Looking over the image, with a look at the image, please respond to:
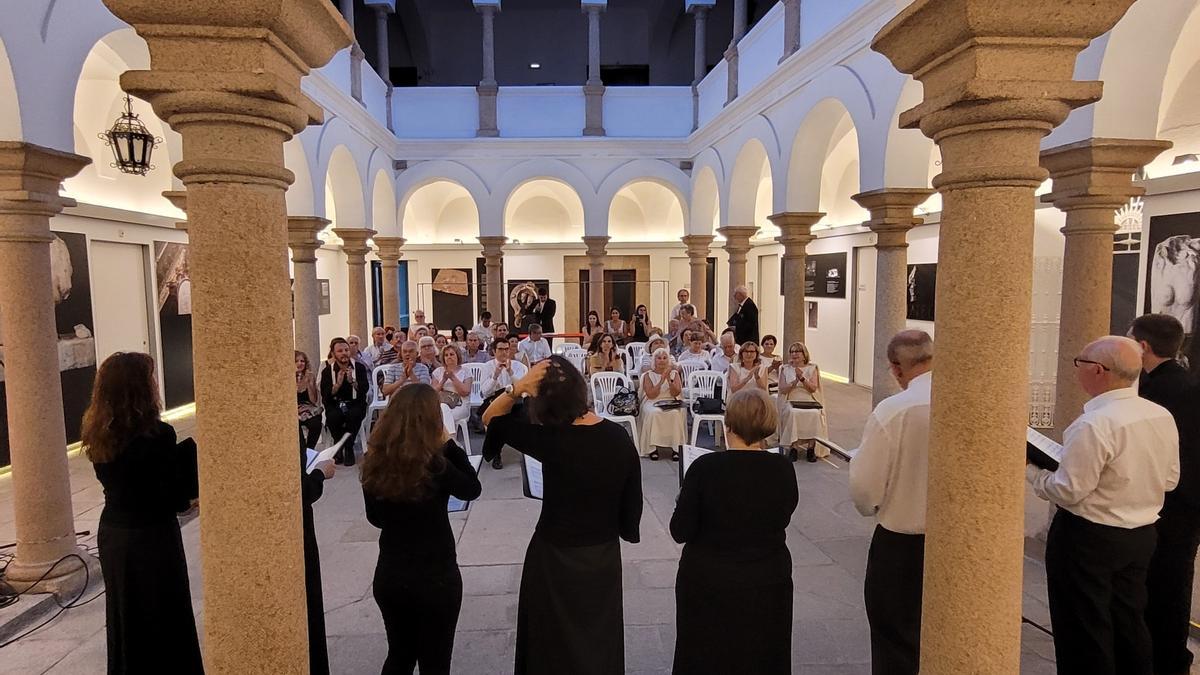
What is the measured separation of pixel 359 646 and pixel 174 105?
2.79 meters

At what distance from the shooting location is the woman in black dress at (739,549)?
2.32m

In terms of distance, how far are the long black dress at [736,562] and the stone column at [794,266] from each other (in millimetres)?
6522

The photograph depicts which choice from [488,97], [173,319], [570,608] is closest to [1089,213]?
[570,608]

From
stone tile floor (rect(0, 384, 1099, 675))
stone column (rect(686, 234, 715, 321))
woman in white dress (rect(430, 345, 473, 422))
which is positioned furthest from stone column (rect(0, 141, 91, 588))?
stone column (rect(686, 234, 715, 321))

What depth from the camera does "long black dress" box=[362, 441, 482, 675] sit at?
2480 millimetres

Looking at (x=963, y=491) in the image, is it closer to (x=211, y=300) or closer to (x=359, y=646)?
(x=211, y=300)

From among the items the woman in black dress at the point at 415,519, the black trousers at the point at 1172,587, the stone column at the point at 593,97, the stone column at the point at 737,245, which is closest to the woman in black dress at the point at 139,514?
the woman in black dress at the point at 415,519

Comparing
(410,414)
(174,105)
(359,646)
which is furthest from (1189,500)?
(174,105)

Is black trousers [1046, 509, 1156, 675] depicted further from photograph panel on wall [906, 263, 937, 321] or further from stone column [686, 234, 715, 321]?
stone column [686, 234, 715, 321]

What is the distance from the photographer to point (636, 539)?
259cm

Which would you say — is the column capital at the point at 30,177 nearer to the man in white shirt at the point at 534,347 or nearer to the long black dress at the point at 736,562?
the long black dress at the point at 736,562

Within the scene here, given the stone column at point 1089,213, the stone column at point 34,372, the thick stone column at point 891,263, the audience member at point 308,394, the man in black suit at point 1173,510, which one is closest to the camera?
the man in black suit at point 1173,510

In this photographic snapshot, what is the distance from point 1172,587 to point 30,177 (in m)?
6.49

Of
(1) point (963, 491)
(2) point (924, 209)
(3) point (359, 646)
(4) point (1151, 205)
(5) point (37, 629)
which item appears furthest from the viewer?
(2) point (924, 209)
